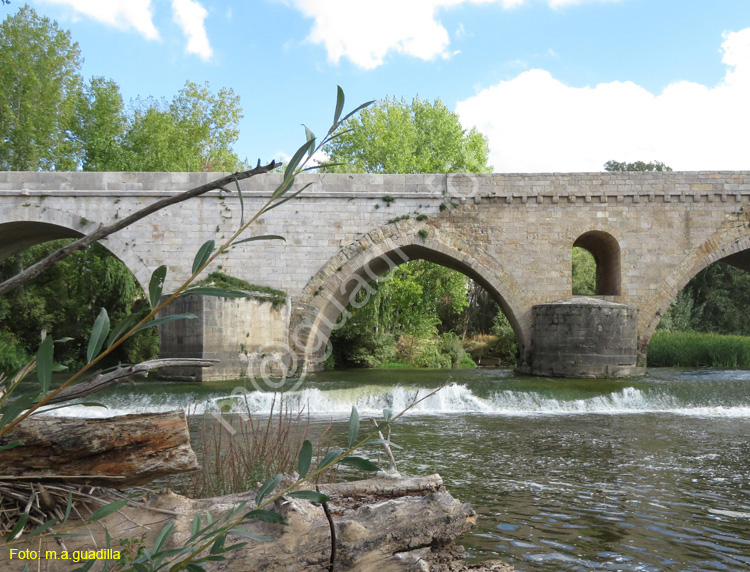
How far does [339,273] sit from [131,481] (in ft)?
44.3

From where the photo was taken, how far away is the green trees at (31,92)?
70.0ft

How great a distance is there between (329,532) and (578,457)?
4755mm

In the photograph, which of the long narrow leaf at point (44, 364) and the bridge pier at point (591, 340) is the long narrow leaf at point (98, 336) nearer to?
the long narrow leaf at point (44, 364)

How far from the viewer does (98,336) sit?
1178mm

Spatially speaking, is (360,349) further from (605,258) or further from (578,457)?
(578,457)

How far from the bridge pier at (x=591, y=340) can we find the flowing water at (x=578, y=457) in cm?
72

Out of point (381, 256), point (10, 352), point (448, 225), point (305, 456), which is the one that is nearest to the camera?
point (305, 456)

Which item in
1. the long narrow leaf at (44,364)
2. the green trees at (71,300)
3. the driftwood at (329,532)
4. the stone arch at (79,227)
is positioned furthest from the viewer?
the green trees at (71,300)

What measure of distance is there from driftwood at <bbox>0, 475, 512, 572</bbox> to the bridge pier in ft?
37.0

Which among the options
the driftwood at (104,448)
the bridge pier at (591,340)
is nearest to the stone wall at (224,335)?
the bridge pier at (591,340)

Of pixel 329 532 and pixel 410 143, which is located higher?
pixel 410 143

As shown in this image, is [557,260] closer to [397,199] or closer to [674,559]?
[397,199]

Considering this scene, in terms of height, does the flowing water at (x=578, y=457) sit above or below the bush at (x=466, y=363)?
above

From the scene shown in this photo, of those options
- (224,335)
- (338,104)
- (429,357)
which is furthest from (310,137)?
(429,357)
